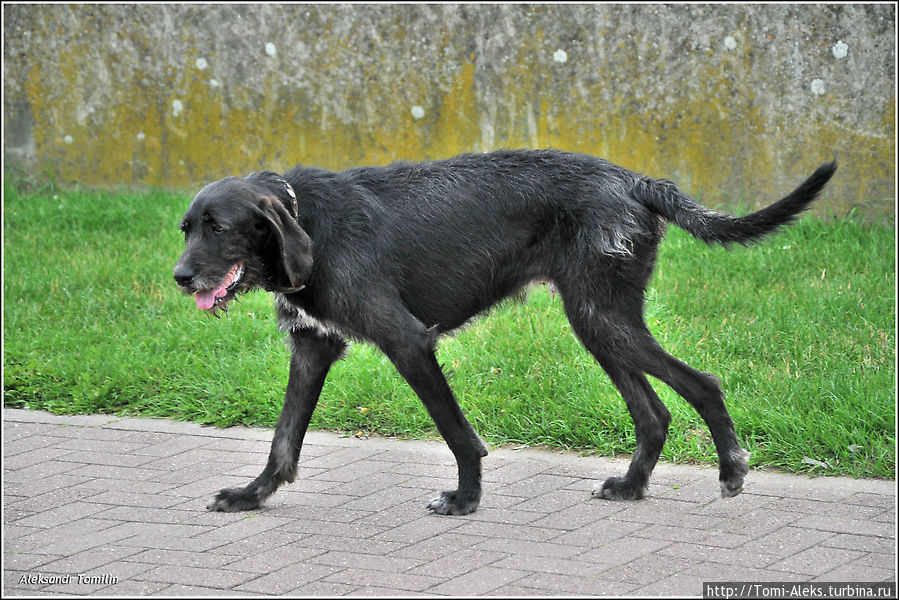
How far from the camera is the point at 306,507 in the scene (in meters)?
4.50

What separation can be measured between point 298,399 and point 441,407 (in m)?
0.73

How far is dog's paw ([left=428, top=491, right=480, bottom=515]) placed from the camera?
4324 millimetres

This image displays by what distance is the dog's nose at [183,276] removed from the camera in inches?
161

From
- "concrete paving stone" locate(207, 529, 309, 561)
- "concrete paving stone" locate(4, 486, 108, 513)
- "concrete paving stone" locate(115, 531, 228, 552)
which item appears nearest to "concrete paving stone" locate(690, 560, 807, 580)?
"concrete paving stone" locate(207, 529, 309, 561)

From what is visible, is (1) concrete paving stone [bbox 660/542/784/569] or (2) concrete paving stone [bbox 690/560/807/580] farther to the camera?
(1) concrete paving stone [bbox 660/542/784/569]

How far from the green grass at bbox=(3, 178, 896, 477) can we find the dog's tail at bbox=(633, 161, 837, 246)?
2.06ft

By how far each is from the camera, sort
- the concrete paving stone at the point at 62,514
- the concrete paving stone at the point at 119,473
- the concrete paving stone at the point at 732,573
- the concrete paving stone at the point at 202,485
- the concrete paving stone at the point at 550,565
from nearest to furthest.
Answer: the concrete paving stone at the point at 732,573 → the concrete paving stone at the point at 550,565 → the concrete paving stone at the point at 62,514 → the concrete paving stone at the point at 202,485 → the concrete paving stone at the point at 119,473

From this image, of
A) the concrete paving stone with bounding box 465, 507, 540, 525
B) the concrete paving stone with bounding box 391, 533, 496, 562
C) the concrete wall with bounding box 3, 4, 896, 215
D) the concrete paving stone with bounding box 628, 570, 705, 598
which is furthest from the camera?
the concrete wall with bounding box 3, 4, 896, 215

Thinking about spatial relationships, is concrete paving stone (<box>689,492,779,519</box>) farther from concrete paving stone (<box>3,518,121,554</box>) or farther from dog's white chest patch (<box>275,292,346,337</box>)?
concrete paving stone (<box>3,518,121,554</box>)

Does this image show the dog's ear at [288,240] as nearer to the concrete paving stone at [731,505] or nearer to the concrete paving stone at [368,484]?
the concrete paving stone at [368,484]

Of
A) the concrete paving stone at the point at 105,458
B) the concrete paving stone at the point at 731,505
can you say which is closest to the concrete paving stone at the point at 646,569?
the concrete paving stone at the point at 731,505

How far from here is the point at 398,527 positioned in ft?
13.8

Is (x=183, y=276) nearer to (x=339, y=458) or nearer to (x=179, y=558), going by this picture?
(x=179, y=558)

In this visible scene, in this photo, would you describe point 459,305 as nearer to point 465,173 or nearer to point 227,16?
point 465,173
